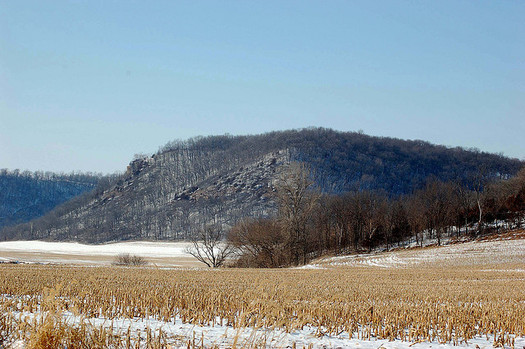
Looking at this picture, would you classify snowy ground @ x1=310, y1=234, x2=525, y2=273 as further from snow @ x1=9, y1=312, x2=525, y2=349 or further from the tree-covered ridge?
Result: the tree-covered ridge

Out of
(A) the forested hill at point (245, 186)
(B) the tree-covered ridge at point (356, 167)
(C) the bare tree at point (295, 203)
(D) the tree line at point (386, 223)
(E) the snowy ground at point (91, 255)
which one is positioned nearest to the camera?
(C) the bare tree at point (295, 203)

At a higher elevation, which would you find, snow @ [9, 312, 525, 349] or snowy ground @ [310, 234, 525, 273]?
snow @ [9, 312, 525, 349]

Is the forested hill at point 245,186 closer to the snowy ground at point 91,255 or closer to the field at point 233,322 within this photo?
the snowy ground at point 91,255

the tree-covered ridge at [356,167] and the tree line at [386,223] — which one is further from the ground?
the tree-covered ridge at [356,167]

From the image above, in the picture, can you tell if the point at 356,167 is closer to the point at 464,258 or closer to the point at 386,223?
the point at 386,223

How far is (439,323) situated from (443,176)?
198 metres

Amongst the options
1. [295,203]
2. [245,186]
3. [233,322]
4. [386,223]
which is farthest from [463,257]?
[245,186]

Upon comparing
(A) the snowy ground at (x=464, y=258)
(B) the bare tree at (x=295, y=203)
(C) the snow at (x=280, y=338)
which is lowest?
(A) the snowy ground at (x=464, y=258)

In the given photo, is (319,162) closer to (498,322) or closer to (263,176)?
(263,176)

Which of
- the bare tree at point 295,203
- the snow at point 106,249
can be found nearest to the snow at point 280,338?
the bare tree at point 295,203

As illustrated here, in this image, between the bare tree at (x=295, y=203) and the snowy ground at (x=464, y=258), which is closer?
the snowy ground at (x=464, y=258)

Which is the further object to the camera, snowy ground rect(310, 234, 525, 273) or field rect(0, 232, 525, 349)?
snowy ground rect(310, 234, 525, 273)

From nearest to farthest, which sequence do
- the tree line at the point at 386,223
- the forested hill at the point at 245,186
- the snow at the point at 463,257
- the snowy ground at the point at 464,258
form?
the snowy ground at the point at 464,258 < the snow at the point at 463,257 < the tree line at the point at 386,223 < the forested hill at the point at 245,186

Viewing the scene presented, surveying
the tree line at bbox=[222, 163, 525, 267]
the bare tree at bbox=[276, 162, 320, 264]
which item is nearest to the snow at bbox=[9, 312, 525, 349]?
the bare tree at bbox=[276, 162, 320, 264]
